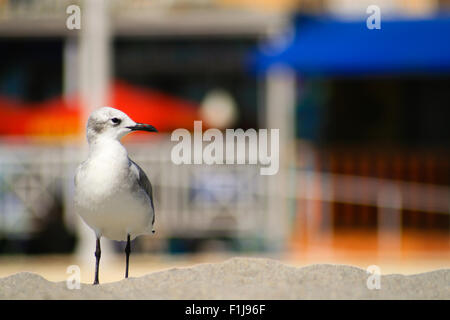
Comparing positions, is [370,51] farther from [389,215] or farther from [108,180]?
[108,180]

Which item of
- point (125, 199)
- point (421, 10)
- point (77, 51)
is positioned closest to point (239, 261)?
point (125, 199)

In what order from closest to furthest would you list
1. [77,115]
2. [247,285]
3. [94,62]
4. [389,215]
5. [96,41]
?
[247,285], [389,215], [94,62], [96,41], [77,115]

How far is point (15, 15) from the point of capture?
19.1 metres

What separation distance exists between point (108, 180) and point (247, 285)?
0.87 m

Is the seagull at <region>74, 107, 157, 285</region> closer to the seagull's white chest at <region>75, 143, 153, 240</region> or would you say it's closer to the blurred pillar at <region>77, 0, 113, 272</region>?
the seagull's white chest at <region>75, 143, 153, 240</region>

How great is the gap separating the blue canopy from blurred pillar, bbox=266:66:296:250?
316 mm

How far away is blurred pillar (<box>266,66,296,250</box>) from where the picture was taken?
14922 millimetres

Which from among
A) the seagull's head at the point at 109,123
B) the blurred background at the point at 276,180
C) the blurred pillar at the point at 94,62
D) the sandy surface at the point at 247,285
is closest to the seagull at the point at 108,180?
the seagull's head at the point at 109,123

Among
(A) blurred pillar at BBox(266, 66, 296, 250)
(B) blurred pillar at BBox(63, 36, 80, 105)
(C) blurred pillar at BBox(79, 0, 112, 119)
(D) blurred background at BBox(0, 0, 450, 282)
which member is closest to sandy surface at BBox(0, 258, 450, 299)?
(D) blurred background at BBox(0, 0, 450, 282)

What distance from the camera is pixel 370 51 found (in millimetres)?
14562

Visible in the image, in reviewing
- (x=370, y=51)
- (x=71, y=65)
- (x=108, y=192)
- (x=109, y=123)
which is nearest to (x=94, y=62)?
(x=370, y=51)

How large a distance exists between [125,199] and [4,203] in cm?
1005

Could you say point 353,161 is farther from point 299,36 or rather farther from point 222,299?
point 222,299

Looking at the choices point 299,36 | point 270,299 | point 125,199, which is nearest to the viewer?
point 270,299
